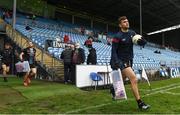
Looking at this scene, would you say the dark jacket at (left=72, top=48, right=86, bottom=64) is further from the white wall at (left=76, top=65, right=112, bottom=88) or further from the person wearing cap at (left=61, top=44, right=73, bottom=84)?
the white wall at (left=76, top=65, right=112, bottom=88)

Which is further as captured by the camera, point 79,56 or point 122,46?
point 79,56

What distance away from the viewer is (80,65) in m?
13.8

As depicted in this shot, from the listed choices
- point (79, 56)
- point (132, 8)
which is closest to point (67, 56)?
point (79, 56)

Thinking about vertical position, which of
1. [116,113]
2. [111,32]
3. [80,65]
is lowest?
[116,113]

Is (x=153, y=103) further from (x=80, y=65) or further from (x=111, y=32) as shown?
(x=111, y=32)

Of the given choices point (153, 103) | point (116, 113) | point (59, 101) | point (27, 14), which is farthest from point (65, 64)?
point (27, 14)

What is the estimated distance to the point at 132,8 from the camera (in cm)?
4219

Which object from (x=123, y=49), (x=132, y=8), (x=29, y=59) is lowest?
(x=29, y=59)

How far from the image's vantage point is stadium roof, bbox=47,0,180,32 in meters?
39.1

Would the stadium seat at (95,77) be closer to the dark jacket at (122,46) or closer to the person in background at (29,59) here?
the person in background at (29,59)

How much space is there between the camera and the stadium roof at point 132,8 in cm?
3912

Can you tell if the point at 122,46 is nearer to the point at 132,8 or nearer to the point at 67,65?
the point at 67,65

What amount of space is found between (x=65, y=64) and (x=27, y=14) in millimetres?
18503

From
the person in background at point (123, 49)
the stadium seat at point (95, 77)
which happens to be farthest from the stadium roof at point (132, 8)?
the person in background at point (123, 49)
